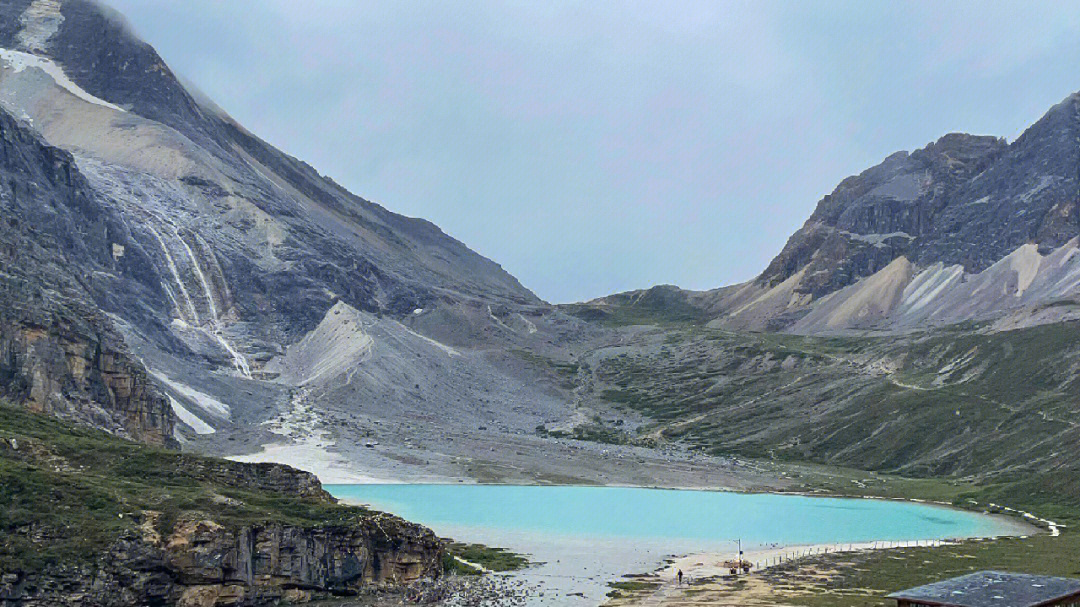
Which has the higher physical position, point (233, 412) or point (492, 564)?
point (233, 412)

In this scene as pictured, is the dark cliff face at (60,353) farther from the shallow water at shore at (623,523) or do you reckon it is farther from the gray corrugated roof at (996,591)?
the gray corrugated roof at (996,591)

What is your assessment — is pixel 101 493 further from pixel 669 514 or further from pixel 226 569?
pixel 669 514

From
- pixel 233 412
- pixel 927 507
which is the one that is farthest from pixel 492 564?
pixel 233 412

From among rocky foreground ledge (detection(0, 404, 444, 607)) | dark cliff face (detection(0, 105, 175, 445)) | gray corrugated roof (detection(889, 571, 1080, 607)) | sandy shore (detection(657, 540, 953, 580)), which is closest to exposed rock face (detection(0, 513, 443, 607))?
rocky foreground ledge (detection(0, 404, 444, 607))

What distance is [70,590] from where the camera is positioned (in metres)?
55.8

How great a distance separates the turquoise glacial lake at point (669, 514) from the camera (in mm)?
107875

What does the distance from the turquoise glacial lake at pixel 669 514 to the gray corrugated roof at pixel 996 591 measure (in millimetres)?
44233

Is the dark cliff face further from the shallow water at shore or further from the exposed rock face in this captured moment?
the exposed rock face

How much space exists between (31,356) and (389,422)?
8800 cm

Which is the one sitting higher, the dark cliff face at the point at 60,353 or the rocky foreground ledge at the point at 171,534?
the dark cliff face at the point at 60,353

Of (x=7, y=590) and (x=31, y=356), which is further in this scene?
(x=31, y=356)

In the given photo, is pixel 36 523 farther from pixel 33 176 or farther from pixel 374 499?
pixel 33 176

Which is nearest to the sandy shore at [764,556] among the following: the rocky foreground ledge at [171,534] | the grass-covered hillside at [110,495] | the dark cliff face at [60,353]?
the rocky foreground ledge at [171,534]

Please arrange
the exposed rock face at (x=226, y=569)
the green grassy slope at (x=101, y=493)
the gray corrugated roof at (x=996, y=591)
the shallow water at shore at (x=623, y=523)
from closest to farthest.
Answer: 1. the gray corrugated roof at (x=996, y=591)
2. the exposed rock face at (x=226, y=569)
3. the green grassy slope at (x=101, y=493)
4. the shallow water at shore at (x=623, y=523)
